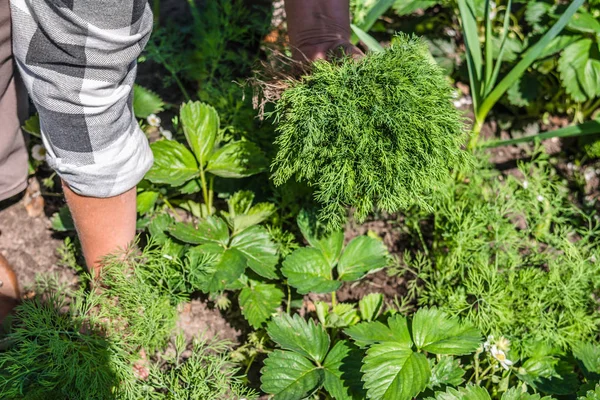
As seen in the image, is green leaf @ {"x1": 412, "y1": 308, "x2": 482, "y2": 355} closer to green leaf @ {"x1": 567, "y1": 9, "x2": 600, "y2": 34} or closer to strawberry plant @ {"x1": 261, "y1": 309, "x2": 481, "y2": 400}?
strawberry plant @ {"x1": 261, "y1": 309, "x2": 481, "y2": 400}

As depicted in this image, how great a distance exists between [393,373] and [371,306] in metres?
0.34

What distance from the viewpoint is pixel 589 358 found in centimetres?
162

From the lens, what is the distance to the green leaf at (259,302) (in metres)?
1.66

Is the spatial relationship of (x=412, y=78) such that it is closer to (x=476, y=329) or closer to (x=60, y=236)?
(x=476, y=329)

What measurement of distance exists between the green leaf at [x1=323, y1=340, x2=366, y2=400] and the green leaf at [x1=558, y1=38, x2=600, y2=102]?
1.32 metres

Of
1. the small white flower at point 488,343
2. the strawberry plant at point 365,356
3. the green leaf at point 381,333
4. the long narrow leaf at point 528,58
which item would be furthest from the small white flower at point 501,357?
the long narrow leaf at point 528,58

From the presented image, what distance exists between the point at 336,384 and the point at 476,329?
0.39 metres

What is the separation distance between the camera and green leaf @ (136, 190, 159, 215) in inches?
71.2

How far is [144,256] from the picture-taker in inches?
65.1

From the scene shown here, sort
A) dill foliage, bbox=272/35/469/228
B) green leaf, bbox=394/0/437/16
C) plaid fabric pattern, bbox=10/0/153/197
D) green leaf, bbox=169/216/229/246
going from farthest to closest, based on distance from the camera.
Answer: green leaf, bbox=394/0/437/16, green leaf, bbox=169/216/229/246, dill foliage, bbox=272/35/469/228, plaid fabric pattern, bbox=10/0/153/197

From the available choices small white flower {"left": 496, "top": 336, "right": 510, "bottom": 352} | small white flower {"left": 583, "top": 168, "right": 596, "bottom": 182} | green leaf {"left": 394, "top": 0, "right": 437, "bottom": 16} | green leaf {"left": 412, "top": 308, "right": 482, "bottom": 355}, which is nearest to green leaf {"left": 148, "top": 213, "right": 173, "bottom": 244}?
green leaf {"left": 412, "top": 308, "right": 482, "bottom": 355}

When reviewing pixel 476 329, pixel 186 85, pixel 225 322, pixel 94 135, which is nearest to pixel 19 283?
pixel 225 322

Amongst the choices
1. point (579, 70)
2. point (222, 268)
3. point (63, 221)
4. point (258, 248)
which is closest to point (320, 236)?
point (258, 248)

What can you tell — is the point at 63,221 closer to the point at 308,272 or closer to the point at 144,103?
the point at 144,103
